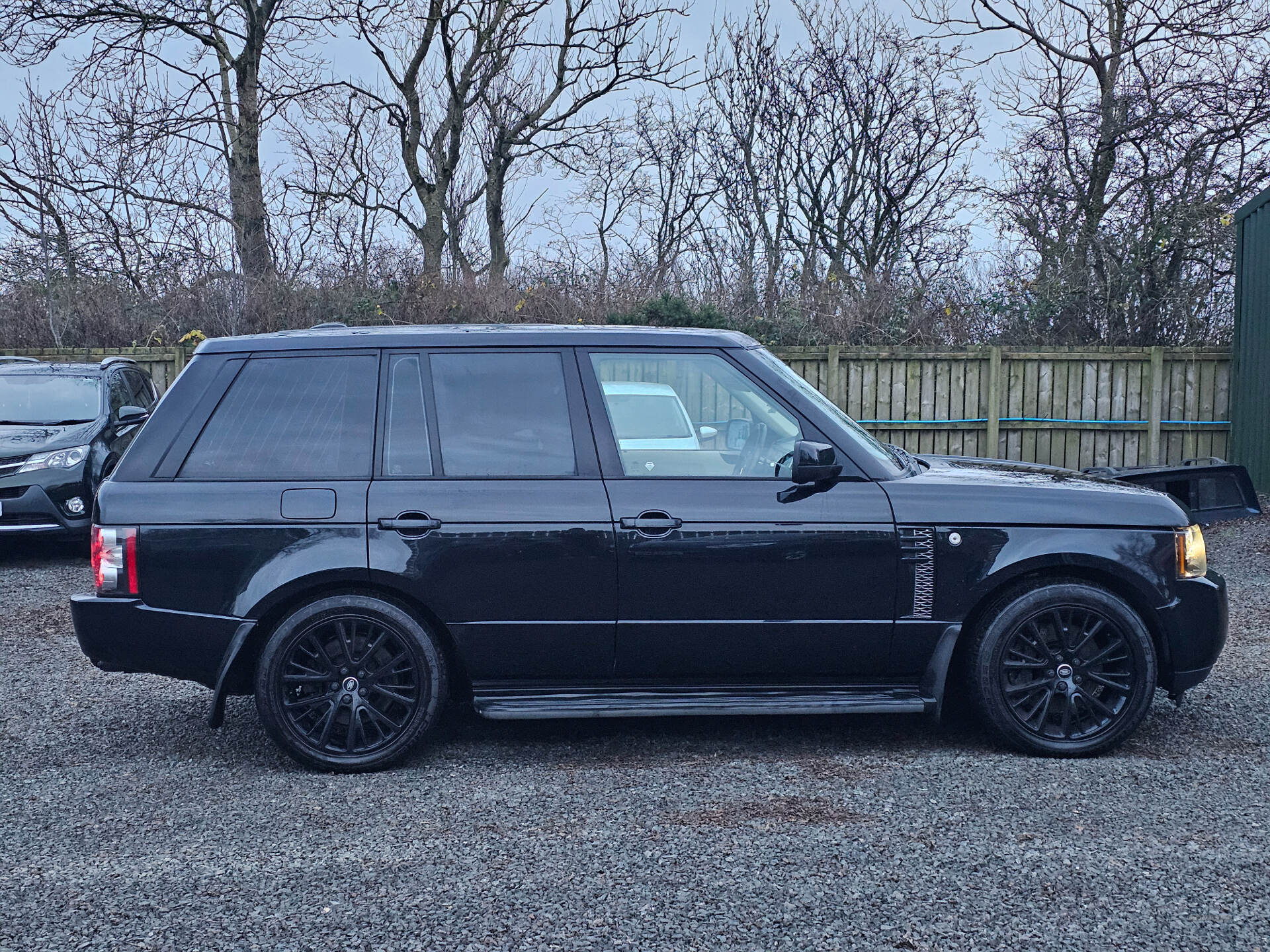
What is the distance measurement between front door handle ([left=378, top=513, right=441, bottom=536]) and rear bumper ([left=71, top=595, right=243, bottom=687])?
682mm

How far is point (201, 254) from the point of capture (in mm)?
18391

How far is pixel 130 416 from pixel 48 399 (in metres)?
1.23

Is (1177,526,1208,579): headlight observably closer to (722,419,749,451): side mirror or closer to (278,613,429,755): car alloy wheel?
(722,419,749,451): side mirror

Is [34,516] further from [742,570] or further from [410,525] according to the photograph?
[742,570]

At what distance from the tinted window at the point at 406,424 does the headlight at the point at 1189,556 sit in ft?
9.99

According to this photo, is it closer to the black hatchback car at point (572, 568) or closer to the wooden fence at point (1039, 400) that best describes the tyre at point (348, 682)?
the black hatchback car at point (572, 568)

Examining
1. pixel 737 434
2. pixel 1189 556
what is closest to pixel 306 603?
pixel 737 434

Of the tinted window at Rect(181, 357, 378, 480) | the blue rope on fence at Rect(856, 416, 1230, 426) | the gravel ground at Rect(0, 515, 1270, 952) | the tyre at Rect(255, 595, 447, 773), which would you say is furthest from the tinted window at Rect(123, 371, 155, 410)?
the blue rope on fence at Rect(856, 416, 1230, 426)

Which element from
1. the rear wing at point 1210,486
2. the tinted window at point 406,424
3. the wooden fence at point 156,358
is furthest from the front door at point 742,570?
the wooden fence at point 156,358

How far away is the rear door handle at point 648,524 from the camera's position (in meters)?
4.26

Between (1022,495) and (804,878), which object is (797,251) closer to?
(1022,495)

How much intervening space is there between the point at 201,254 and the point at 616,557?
16429 mm

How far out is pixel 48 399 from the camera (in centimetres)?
1030

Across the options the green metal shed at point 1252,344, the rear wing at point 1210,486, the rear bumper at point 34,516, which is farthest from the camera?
the green metal shed at point 1252,344
